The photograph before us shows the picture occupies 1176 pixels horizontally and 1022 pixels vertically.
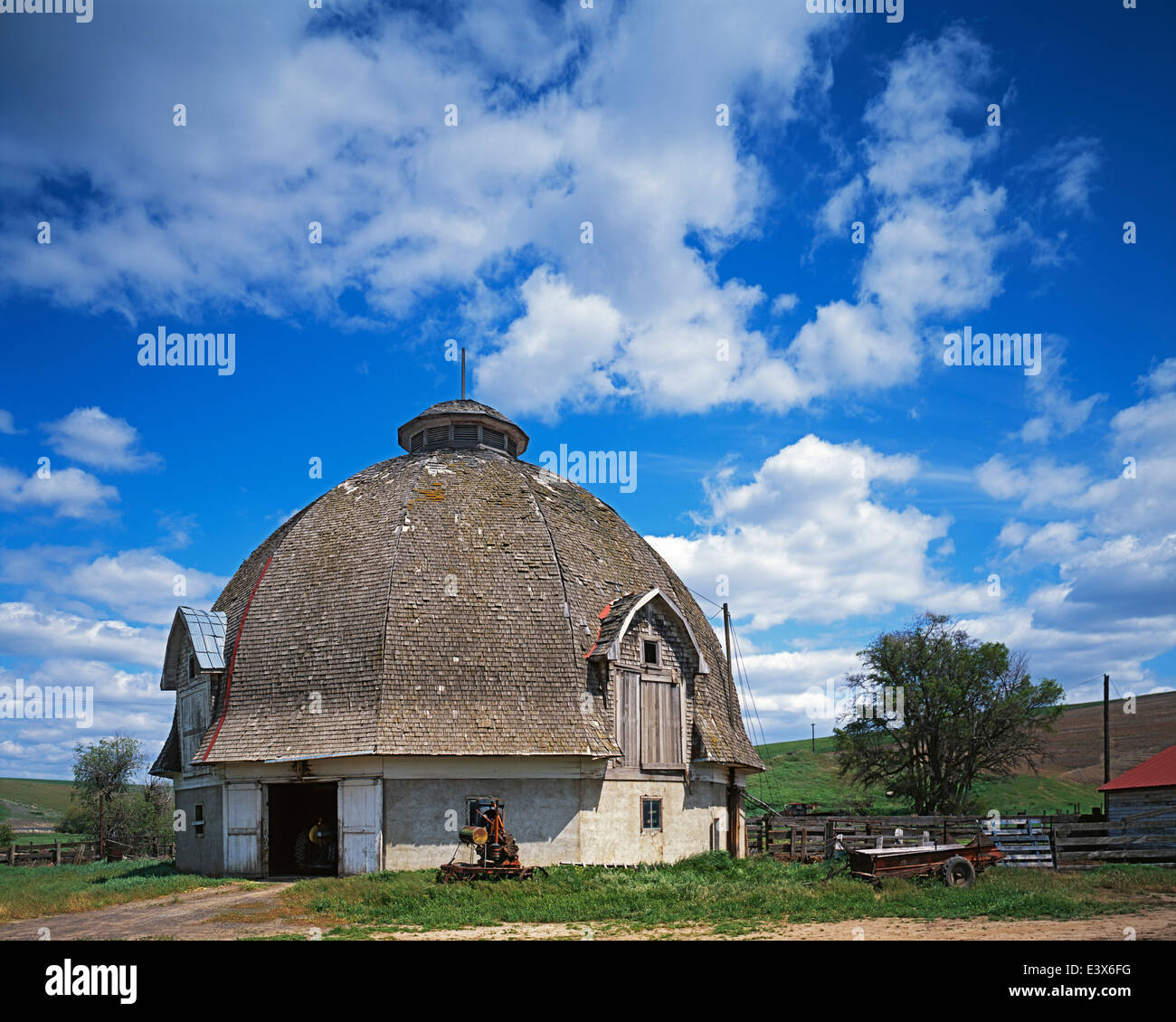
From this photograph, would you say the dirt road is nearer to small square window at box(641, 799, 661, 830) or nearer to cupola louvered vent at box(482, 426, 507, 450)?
small square window at box(641, 799, 661, 830)

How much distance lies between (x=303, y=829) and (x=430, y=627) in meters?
8.32

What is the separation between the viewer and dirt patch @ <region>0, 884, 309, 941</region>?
16766 millimetres

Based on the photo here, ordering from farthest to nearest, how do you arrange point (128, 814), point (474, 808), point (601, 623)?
point (128, 814) → point (601, 623) → point (474, 808)

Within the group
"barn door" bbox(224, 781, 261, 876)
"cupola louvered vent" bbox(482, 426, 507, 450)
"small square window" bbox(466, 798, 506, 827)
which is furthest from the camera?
"cupola louvered vent" bbox(482, 426, 507, 450)

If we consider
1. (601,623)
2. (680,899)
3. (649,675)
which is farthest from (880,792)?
(680,899)

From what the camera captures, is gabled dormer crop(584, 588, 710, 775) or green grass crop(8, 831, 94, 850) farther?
green grass crop(8, 831, 94, 850)

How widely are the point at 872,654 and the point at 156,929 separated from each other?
39.3 meters

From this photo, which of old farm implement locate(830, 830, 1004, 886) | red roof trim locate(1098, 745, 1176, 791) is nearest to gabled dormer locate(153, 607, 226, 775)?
old farm implement locate(830, 830, 1004, 886)

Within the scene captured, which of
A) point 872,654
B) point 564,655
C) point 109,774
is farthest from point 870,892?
point 109,774

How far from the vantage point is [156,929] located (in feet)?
57.3

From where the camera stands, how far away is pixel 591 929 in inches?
644

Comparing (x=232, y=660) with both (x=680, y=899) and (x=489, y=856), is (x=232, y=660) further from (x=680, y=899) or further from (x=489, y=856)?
(x=680, y=899)

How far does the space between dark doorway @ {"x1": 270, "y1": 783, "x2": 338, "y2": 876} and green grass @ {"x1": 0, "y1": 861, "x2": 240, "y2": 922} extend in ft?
8.25

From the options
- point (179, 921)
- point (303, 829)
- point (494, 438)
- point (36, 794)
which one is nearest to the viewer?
point (179, 921)
